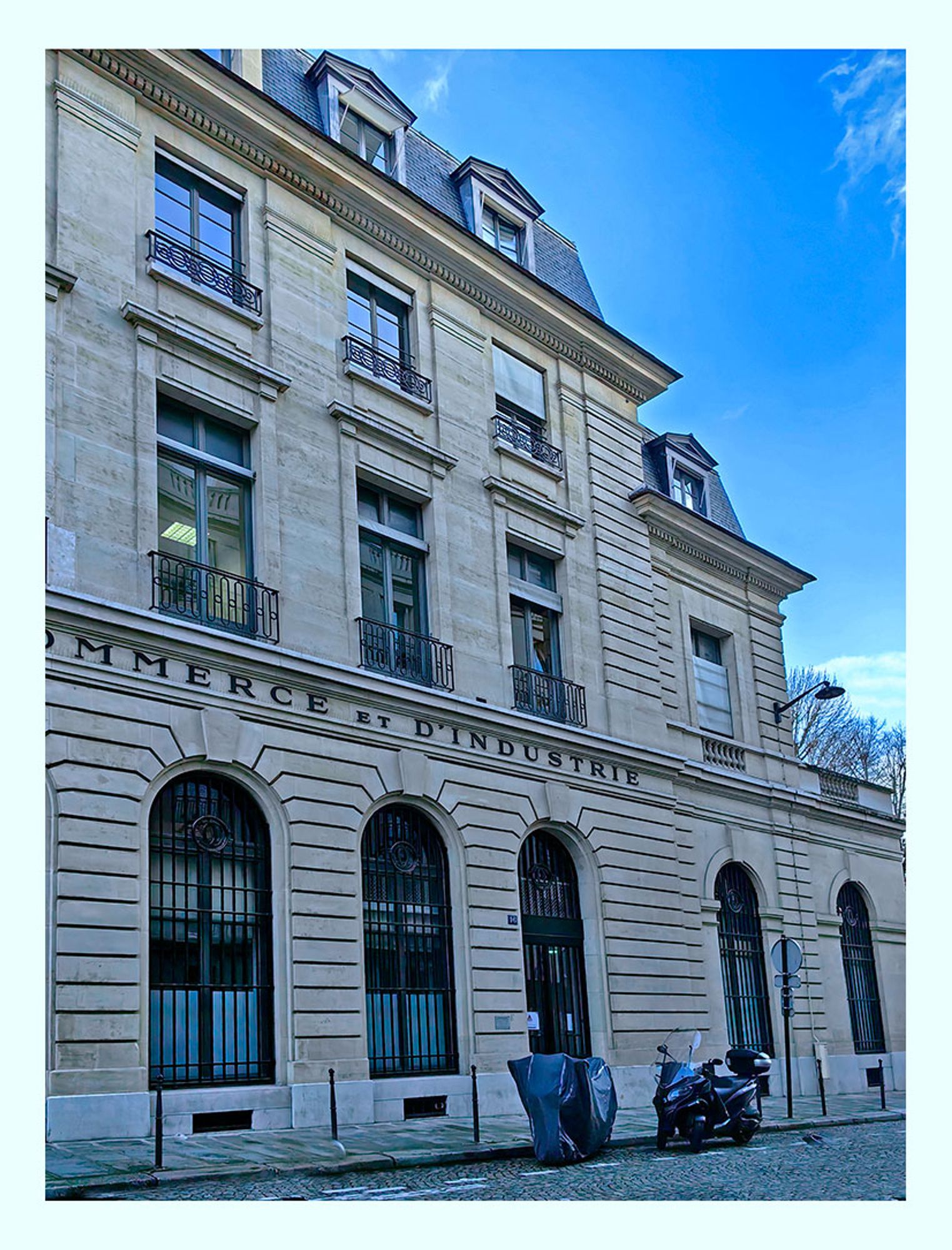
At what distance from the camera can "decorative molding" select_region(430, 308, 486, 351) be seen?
21672 mm

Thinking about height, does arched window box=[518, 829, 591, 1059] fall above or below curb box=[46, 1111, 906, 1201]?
above

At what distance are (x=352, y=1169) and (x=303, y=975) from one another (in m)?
4.01

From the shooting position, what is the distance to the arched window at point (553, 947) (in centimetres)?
2002

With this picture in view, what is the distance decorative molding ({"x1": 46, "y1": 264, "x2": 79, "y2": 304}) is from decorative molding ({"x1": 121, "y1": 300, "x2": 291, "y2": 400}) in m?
0.83

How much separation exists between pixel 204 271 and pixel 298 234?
205 centimetres

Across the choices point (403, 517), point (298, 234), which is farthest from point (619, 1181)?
point (298, 234)

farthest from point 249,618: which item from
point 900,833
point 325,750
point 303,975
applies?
point 900,833

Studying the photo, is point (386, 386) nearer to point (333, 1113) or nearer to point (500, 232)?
point (500, 232)

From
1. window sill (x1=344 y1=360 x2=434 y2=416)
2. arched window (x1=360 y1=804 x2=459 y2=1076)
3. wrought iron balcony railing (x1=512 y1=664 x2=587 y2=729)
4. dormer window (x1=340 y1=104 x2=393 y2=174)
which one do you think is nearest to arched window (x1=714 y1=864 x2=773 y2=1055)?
wrought iron balcony railing (x1=512 y1=664 x2=587 y2=729)

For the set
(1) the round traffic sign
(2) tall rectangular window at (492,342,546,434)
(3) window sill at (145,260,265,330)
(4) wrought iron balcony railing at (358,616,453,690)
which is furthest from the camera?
(2) tall rectangular window at (492,342,546,434)

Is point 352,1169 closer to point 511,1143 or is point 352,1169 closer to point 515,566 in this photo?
point 511,1143

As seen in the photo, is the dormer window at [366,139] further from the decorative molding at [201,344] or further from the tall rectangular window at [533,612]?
the tall rectangular window at [533,612]

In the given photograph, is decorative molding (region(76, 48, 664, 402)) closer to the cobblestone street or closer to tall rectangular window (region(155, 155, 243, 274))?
tall rectangular window (region(155, 155, 243, 274))

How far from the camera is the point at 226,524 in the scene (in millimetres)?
17453
